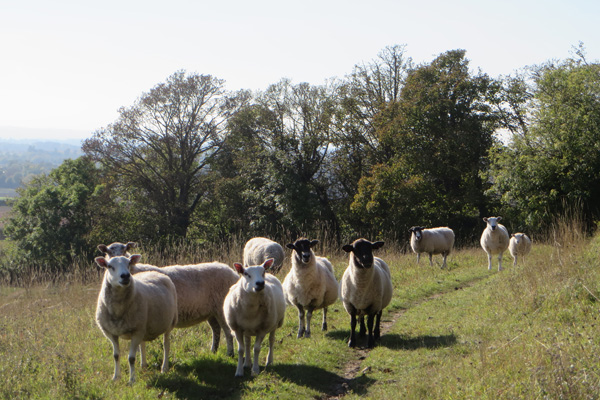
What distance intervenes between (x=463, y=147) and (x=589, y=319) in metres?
28.4

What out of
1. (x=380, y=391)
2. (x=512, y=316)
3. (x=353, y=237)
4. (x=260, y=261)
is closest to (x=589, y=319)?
(x=512, y=316)

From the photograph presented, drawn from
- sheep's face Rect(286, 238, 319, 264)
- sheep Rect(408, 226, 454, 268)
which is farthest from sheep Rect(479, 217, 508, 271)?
sheep's face Rect(286, 238, 319, 264)

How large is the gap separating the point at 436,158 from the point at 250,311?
29.7m

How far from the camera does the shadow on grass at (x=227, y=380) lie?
7.88 meters

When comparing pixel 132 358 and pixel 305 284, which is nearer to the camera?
pixel 132 358

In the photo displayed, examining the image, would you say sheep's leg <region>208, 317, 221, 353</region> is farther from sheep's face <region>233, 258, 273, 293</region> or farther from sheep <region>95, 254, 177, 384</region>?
sheep's face <region>233, 258, 273, 293</region>

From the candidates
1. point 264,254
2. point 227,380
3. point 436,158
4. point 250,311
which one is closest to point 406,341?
point 250,311

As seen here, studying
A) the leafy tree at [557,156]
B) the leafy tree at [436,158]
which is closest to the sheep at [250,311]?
the leafy tree at [557,156]

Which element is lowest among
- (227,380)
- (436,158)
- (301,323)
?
(227,380)

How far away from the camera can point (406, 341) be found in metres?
10.0

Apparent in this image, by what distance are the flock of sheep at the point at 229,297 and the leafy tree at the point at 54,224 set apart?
31.7 metres

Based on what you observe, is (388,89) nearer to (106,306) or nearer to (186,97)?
(186,97)

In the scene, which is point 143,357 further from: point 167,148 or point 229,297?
point 167,148

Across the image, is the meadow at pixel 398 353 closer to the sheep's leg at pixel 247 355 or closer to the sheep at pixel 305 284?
the sheep's leg at pixel 247 355
